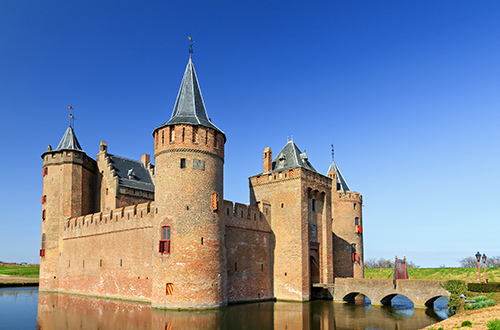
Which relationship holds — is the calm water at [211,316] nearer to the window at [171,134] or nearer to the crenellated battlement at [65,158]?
the window at [171,134]

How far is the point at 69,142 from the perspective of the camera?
34.8 meters

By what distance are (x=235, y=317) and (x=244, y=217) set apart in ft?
27.8

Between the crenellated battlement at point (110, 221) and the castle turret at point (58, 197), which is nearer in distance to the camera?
the crenellated battlement at point (110, 221)

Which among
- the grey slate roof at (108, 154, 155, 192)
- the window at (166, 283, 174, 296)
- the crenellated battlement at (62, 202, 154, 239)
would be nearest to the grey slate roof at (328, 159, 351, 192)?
the grey slate roof at (108, 154, 155, 192)

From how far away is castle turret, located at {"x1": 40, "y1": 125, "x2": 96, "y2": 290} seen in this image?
1316 inches

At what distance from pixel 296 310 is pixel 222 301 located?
13.6ft

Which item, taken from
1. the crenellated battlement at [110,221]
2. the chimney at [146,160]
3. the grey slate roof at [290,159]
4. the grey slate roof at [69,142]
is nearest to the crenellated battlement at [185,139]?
the crenellated battlement at [110,221]

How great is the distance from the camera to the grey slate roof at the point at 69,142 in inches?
1362

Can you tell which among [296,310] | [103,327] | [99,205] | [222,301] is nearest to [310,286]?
[296,310]

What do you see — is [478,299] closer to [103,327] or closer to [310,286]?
[310,286]

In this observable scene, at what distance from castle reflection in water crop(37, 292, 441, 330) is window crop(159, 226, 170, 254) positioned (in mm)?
3092

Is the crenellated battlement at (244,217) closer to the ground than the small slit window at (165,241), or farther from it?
farther from it

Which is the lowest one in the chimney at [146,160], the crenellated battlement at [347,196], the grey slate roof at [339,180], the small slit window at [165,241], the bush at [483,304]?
the bush at [483,304]

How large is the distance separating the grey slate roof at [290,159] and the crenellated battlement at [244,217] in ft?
12.0
